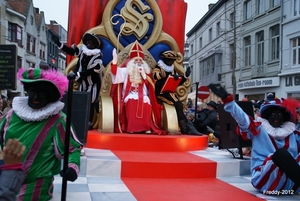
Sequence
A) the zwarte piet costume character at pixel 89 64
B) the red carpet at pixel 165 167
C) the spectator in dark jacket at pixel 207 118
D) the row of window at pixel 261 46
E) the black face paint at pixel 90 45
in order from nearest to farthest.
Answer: the red carpet at pixel 165 167, the zwarte piet costume character at pixel 89 64, the black face paint at pixel 90 45, the spectator in dark jacket at pixel 207 118, the row of window at pixel 261 46

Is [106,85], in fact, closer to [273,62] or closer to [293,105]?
[293,105]

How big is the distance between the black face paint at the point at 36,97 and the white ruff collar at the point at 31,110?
1.2 inches

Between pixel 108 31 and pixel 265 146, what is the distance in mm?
4613

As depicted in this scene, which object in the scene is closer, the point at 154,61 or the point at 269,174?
the point at 269,174

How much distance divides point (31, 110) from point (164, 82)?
15.5 feet

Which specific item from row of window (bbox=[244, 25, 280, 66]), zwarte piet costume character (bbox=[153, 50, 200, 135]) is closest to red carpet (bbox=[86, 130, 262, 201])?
zwarte piet costume character (bbox=[153, 50, 200, 135])

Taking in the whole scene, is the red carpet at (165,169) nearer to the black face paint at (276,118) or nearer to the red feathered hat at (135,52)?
the black face paint at (276,118)

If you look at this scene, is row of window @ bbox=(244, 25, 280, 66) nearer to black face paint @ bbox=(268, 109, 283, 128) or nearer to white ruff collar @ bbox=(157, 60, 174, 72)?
white ruff collar @ bbox=(157, 60, 174, 72)

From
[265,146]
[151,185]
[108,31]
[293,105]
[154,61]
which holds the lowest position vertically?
[151,185]

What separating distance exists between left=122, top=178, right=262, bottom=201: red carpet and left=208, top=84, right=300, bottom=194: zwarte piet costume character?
0.28m

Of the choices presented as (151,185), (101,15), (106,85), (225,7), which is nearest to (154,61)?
(106,85)

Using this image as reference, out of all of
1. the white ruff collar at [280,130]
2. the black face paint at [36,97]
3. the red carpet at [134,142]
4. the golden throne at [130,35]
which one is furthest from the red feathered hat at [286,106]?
the golden throne at [130,35]

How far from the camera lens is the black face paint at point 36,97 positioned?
299 centimetres

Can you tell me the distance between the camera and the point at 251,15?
78.8ft
